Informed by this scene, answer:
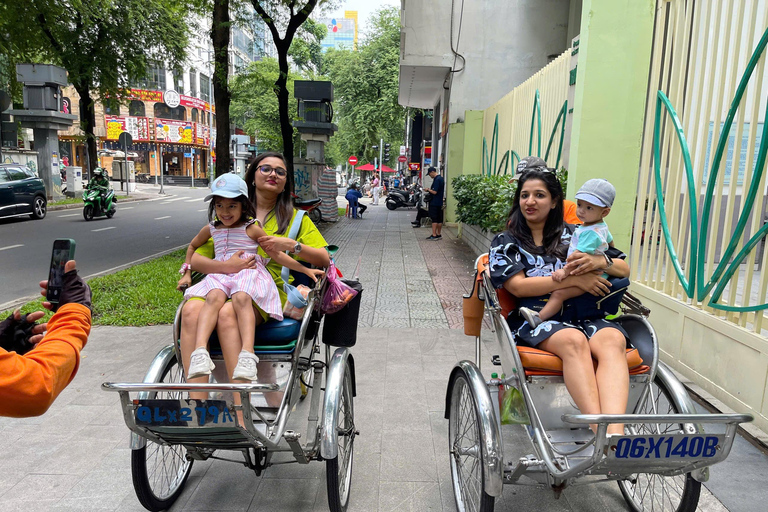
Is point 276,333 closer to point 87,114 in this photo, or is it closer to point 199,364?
point 199,364

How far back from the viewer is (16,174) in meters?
15.7

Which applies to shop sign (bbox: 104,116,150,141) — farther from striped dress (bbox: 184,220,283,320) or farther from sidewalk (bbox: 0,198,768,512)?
striped dress (bbox: 184,220,283,320)

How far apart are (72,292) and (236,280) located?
3.09ft

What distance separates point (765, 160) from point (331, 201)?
50.0 ft

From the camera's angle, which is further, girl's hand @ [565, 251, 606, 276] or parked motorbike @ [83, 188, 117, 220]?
→ parked motorbike @ [83, 188, 117, 220]

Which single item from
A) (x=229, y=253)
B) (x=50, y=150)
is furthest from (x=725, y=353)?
(x=50, y=150)

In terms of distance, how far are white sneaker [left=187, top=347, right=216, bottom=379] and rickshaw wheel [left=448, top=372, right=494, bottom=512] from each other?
3.92ft

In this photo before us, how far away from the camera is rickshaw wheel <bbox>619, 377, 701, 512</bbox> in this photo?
2.39m

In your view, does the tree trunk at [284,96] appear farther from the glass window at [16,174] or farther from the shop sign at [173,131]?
the shop sign at [173,131]

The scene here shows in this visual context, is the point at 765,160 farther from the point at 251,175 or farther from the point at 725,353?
the point at 251,175

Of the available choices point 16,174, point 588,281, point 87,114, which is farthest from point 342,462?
point 87,114

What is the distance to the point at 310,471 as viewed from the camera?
10.3 feet

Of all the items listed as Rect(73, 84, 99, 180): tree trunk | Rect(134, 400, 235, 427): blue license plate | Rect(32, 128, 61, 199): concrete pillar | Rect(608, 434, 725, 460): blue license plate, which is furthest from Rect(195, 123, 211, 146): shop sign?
Rect(608, 434, 725, 460): blue license plate

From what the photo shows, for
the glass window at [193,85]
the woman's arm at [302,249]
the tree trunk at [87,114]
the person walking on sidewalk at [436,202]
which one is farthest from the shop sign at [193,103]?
the woman's arm at [302,249]
